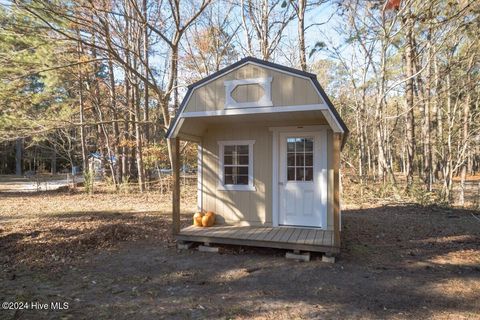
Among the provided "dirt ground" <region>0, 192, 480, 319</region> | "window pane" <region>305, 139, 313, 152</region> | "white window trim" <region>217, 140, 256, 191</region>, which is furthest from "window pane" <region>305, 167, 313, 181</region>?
"dirt ground" <region>0, 192, 480, 319</region>

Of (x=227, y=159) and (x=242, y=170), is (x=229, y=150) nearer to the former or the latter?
(x=227, y=159)

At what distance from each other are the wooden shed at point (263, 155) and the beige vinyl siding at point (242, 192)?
0.02 m

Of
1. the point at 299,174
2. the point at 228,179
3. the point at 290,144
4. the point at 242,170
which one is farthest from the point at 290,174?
the point at 228,179

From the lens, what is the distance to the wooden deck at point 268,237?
525 cm

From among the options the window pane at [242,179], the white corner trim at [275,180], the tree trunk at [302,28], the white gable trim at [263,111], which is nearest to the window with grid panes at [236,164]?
the window pane at [242,179]

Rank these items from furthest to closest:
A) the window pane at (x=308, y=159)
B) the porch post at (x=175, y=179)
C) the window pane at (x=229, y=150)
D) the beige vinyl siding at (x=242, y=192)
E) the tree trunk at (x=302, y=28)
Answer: the tree trunk at (x=302, y=28) < the window pane at (x=229, y=150) < the beige vinyl siding at (x=242, y=192) < the window pane at (x=308, y=159) < the porch post at (x=175, y=179)

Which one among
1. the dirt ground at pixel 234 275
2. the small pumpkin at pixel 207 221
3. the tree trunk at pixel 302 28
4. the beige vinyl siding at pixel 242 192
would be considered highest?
the tree trunk at pixel 302 28

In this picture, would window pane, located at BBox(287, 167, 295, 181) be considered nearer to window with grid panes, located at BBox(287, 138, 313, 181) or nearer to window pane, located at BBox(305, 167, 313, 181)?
window with grid panes, located at BBox(287, 138, 313, 181)

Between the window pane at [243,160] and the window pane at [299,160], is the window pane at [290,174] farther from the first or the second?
the window pane at [243,160]

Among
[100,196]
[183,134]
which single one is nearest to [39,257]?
[183,134]

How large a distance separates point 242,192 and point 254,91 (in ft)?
7.75

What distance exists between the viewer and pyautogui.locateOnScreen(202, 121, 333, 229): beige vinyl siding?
666 cm

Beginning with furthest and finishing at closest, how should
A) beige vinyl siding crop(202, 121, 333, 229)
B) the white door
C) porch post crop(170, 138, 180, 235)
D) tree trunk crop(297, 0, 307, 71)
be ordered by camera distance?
tree trunk crop(297, 0, 307, 71)
beige vinyl siding crop(202, 121, 333, 229)
the white door
porch post crop(170, 138, 180, 235)

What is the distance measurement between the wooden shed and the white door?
2cm
